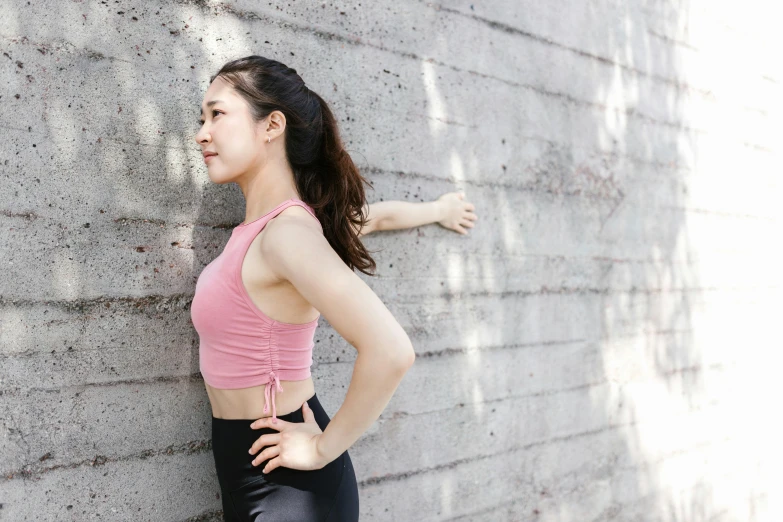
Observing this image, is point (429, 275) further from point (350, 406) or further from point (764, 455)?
point (764, 455)

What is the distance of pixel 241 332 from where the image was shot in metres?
1.78

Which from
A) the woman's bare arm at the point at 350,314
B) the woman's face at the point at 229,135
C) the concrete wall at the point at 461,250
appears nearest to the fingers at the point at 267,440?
the woman's bare arm at the point at 350,314

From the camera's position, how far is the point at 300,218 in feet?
5.88

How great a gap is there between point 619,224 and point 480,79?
1068 mm

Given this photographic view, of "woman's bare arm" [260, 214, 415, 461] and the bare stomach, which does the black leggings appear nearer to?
the bare stomach

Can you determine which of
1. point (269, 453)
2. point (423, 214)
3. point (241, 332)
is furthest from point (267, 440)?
point (423, 214)

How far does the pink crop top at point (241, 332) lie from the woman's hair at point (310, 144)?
112mm

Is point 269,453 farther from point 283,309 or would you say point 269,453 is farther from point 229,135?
point 229,135

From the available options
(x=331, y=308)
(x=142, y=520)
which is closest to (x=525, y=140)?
(x=331, y=308)

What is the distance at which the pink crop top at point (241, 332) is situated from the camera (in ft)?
5.79

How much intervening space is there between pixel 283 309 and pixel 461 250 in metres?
1.18

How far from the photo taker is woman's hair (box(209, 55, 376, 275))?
1891mm

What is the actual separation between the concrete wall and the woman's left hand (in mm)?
457

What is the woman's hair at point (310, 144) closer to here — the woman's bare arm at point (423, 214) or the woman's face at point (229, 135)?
the woman's face at point (229, 135)
